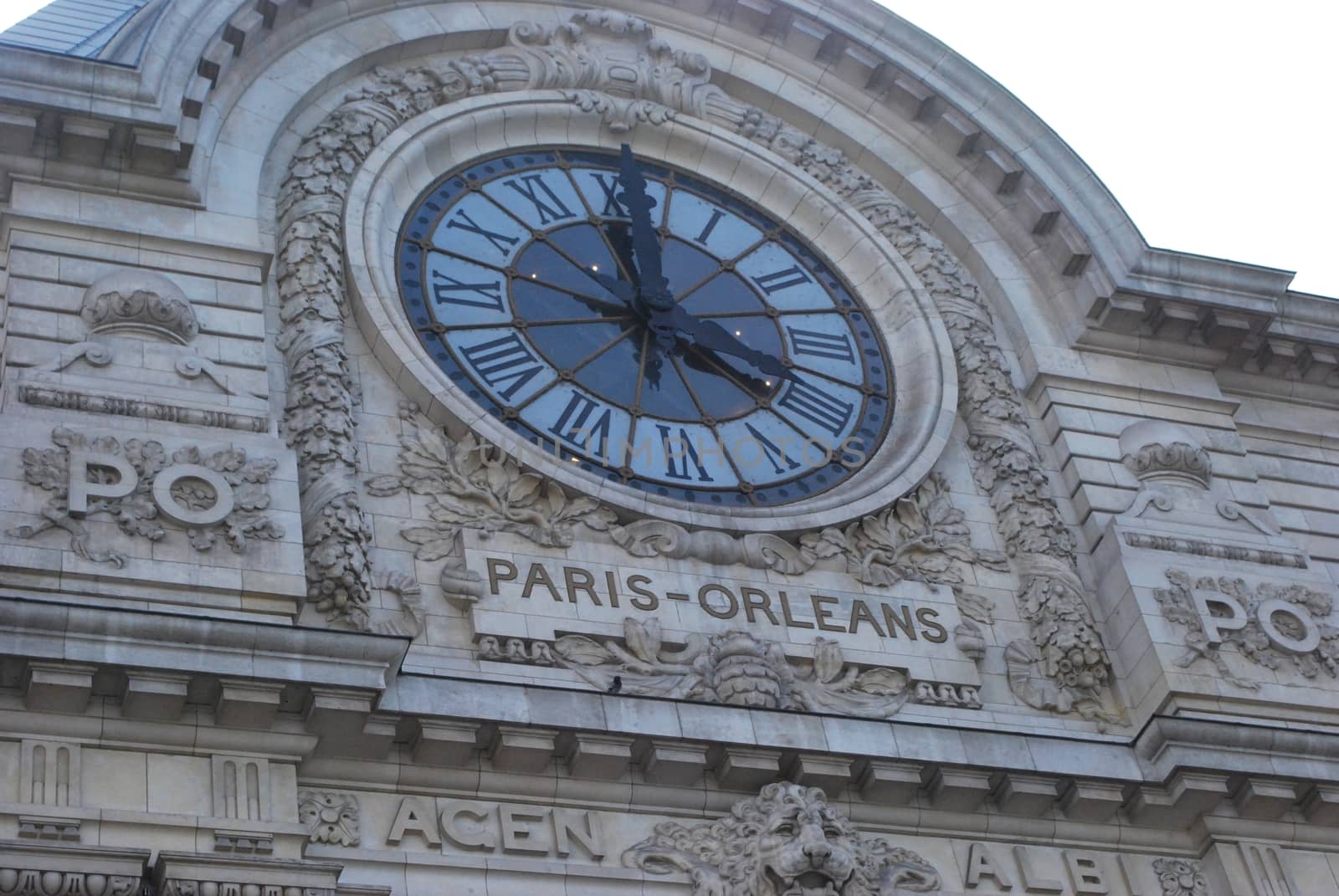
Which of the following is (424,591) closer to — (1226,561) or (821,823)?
(821,823)

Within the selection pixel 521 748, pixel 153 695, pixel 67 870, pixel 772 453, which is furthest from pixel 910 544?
pixel 67 870

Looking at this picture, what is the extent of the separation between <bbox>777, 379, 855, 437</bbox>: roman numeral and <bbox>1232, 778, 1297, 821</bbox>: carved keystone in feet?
13.9

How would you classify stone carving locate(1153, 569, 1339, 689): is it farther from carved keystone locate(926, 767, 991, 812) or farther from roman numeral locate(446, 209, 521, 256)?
roman numeral locate(446, 209, 521, 256)

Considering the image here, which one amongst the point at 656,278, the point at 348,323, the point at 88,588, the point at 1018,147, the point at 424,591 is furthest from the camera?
the point at 1018,147

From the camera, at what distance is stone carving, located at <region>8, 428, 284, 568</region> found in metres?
14.2

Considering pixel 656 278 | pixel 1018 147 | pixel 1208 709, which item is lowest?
pixel 1208 709

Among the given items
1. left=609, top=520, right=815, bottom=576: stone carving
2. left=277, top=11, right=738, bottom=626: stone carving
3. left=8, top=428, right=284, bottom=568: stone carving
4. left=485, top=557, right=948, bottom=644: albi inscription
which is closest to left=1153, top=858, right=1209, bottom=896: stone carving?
left=485, top=557, right=948, bottom=644: albi inscription

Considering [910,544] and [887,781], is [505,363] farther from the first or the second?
[887,781]

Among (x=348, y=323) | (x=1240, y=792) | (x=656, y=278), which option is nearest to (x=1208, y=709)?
(x=1240, y=792)

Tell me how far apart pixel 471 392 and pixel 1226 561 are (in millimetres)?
5707

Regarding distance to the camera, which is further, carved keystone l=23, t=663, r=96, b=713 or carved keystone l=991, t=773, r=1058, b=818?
carved keystone l=991, t=773, r=1058, b=818

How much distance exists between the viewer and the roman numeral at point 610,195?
19.1 metres

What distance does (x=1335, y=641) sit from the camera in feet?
56.6

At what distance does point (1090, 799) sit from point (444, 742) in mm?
4291
